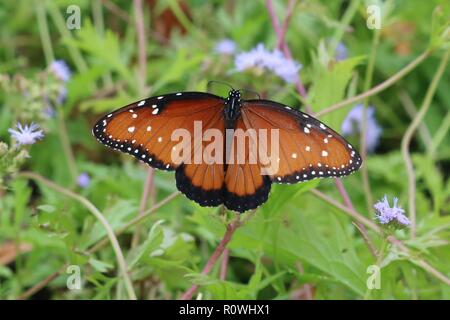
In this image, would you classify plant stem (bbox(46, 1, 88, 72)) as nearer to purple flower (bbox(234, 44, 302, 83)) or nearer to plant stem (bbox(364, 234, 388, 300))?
purple flower (bbox(234, 44, 302, 83))

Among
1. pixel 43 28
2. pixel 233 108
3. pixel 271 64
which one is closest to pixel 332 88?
pixel 271 64

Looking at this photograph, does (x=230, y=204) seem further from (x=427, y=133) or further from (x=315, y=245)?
(x=427, y=133)

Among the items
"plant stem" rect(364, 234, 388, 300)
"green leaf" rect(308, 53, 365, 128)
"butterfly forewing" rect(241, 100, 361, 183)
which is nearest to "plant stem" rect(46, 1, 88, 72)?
"green leaf" rect(308, 53, 365, 128)

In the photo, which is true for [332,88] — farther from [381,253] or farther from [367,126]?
[367,126]

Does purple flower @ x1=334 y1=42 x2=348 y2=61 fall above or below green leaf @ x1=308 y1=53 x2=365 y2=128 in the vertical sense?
above

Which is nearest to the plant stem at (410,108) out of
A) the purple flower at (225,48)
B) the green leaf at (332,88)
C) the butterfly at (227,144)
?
the purple flower at (225,48)

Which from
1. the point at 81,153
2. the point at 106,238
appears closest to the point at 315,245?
the point at 106,238

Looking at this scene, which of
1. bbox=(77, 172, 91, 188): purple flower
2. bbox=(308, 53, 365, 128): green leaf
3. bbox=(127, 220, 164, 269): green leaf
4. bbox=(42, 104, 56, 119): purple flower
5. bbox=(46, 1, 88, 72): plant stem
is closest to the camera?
bbox=(127, 220, 164, 269): green leaf
